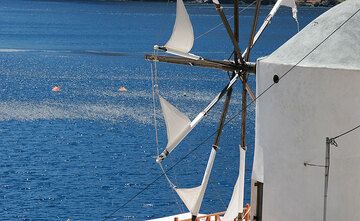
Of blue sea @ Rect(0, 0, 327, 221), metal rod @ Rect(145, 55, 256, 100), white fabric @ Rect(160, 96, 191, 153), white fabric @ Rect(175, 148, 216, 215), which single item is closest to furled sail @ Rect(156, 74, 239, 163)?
white fabric @ Rect(160, 96, 191, 153)

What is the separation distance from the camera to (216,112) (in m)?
104

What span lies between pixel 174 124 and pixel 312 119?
19.5 feet

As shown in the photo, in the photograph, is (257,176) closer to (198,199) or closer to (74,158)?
(198,199)

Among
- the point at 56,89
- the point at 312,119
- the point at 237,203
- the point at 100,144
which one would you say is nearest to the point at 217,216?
the point at 237,203

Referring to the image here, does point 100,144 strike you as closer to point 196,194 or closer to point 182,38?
point 182,38

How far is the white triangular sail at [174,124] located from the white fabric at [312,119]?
3.30m

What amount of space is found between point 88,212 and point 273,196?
34.5 meters

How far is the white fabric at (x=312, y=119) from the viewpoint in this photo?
83.3ft

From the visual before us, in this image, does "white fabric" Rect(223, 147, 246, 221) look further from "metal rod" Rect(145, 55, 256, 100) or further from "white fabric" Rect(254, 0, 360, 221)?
"metal rod" Rect(145, 55, 256, 100)

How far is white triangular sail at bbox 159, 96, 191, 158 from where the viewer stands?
30.2 m

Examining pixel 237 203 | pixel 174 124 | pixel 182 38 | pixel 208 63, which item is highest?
pixel 182 38

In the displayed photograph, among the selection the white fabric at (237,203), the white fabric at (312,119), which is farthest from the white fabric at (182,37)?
the white fabric at (237,203)

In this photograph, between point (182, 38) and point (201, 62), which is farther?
→ point (182, 38)

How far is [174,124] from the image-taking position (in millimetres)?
30391
